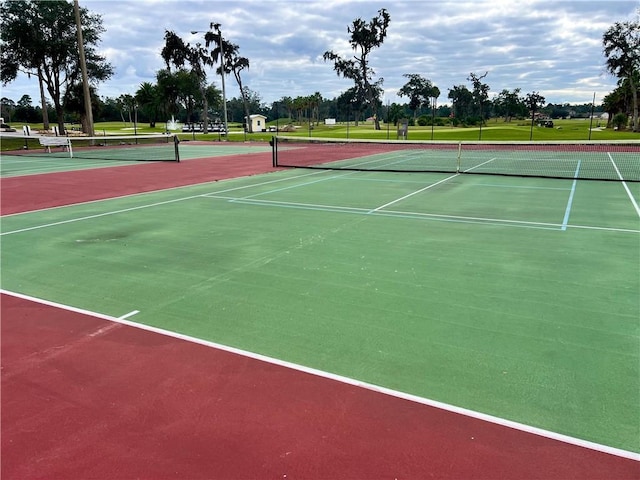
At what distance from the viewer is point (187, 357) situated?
13.3 ft

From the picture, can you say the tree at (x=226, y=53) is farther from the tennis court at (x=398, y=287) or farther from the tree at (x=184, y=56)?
the tennis court at (x=398, y=287)

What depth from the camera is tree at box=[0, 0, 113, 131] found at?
42.3 metres

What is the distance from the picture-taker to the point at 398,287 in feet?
18.6

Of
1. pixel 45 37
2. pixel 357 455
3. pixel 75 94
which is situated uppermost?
pixel 45 37

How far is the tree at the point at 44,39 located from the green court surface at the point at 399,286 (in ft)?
136

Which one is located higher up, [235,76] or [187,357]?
[235,76]

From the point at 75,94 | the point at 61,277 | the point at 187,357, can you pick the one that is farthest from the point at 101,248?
the point at 75,94

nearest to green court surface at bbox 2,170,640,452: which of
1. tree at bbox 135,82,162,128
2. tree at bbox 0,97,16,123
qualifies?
tree at bbox 135,82,162,128

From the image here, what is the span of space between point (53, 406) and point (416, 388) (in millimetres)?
2671

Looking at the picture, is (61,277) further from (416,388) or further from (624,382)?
(624,382)

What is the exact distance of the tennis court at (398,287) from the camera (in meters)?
3.63

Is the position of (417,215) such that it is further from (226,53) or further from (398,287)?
(226,53)

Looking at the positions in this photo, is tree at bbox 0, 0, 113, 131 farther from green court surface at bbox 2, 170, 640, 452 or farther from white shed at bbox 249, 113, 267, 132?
green court surface at bbox 2, 170, 640, 452

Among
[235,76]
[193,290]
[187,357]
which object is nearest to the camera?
[187,357]
